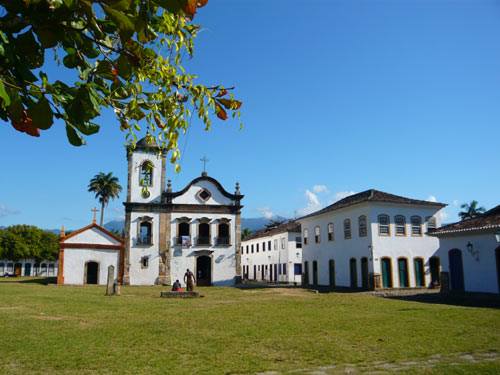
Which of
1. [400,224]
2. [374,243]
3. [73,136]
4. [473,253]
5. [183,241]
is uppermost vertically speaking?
[400,224]

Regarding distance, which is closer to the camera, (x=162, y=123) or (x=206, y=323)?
(x=162, y=123)

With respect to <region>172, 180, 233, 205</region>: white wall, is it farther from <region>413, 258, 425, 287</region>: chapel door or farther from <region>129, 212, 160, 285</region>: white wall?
<region>413, 258, 425, 287</region>: chapel door

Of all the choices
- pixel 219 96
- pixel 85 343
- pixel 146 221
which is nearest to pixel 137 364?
pixel 85 343

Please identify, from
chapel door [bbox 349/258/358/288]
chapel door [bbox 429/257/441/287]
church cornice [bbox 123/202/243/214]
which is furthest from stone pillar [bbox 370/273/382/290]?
church cornice [bbox 123/202/243/214]

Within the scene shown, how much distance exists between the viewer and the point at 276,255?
4881 centimetres

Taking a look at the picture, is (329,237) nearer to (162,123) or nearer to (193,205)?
(193,205)

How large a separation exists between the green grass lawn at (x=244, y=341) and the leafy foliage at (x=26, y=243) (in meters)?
53.6

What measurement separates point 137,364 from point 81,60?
5441 millimetres

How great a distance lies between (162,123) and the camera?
10.6 ft

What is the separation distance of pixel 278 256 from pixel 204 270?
51.5ft

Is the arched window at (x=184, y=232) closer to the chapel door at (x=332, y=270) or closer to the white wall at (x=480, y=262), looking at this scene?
the chapel door at (x=332, y=270)

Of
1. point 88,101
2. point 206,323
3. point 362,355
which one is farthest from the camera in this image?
point 206,323

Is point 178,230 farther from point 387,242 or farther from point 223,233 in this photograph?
point 387,242

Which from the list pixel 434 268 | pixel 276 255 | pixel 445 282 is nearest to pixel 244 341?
pixel 445 282
